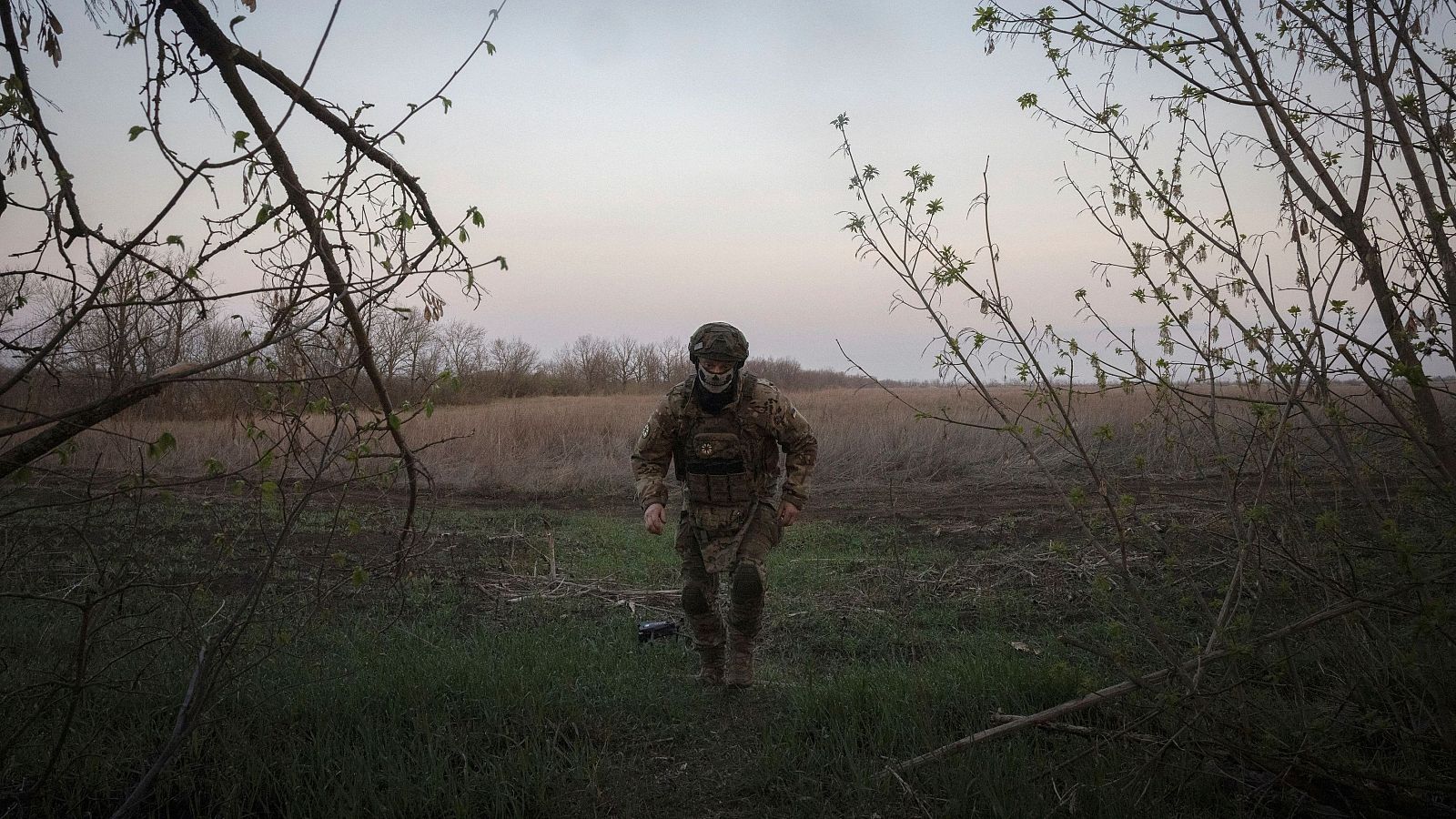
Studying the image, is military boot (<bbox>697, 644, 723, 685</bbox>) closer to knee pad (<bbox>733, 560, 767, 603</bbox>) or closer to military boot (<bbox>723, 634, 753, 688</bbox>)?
military boot (<bbox>723, 634, 753, 688</bbox>)

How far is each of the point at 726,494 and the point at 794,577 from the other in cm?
277

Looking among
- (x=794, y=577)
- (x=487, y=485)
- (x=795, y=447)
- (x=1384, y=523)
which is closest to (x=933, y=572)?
(x=794, y=577)

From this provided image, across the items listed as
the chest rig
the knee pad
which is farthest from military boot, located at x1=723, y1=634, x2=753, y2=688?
the chest rig

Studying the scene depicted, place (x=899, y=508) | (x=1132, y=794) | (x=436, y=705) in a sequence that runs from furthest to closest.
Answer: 1. (x=899, y=508)
2. (x=436, y=705)
3. (x=1132, y=794)

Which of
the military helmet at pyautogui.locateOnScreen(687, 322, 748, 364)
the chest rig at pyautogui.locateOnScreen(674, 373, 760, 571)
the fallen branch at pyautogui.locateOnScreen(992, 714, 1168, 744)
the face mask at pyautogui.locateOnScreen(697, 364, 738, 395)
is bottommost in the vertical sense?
the fallen branch at pyautogui.locateOnScreen(992, 714, 1168, 744)

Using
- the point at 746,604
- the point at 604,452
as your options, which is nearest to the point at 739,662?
the point at 746,604

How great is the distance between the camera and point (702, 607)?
4309 mm

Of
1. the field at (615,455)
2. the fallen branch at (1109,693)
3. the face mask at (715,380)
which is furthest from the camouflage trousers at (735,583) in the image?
the field at (615,455)

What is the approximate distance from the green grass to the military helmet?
1.68 m

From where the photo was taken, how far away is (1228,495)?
9.18ft

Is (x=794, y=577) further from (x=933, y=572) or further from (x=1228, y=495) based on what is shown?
(x=1228, y=495)

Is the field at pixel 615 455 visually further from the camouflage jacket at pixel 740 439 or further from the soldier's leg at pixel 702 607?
the soldier's leg at pixel 702 607

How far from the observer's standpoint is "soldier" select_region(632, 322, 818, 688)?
4.29 m

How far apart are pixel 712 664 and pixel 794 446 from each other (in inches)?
49.8
